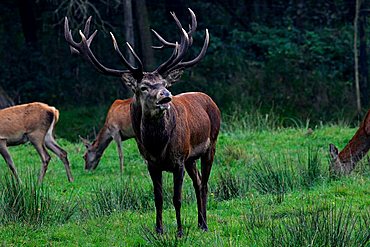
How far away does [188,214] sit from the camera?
9.00m

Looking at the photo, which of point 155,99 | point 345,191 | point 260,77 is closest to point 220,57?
point 260,77

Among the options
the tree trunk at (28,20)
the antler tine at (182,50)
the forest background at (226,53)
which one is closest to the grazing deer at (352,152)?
the antler tine at (182,50)

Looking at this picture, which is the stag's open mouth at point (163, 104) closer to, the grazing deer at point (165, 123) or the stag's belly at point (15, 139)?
the grazing deer at point (165, 123)

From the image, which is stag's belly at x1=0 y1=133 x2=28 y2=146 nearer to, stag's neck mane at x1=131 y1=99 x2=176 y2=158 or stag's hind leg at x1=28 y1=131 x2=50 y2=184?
stag's hind leg at x1=28 y1=131 x2=50 y2=184

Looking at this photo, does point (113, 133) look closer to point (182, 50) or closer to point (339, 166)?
point (339, 166)

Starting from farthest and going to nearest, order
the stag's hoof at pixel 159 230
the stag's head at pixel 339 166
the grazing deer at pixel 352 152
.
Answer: the grazing deer at pixel 352 152, the stag's head at pixel 339 166, the stag's hoof at pixel 159 230

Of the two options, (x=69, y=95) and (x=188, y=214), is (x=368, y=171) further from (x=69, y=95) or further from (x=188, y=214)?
(x=69, y=95)

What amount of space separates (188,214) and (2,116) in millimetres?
5368

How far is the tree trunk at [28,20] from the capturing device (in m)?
25.9

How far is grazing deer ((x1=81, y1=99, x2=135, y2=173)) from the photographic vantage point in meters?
14.3

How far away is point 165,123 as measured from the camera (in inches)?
304

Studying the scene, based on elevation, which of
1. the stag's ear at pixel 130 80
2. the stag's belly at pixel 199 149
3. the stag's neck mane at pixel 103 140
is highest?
the stag's ear at pixel 130 80

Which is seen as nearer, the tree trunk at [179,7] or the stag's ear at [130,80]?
the stag's ear at [130,80]

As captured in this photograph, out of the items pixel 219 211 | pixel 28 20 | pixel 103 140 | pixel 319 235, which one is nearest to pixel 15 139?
pixel 103 140
